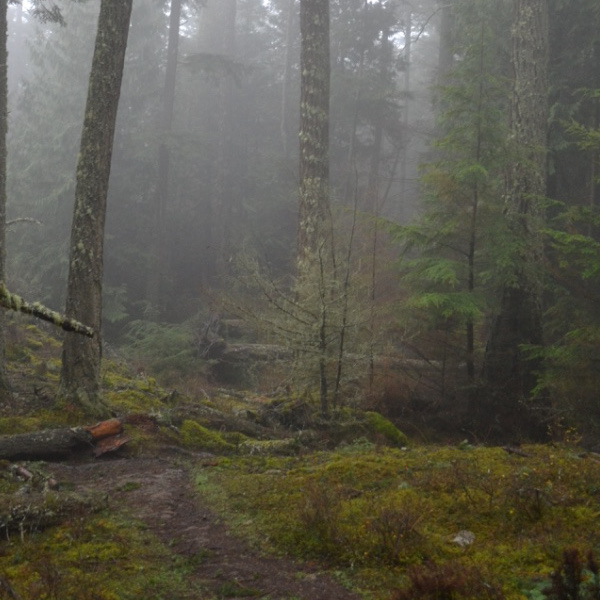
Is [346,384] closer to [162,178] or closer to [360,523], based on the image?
[360,523]

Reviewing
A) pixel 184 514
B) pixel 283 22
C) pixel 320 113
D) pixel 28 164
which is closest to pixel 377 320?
pixel 320 113

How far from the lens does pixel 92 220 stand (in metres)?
8.75

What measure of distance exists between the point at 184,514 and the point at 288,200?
2291cm

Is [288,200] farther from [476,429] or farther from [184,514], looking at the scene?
[184,514]

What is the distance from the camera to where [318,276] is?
346 inches

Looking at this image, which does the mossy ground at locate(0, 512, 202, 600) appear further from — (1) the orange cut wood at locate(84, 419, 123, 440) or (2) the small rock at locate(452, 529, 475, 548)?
(1) the orange cut wood at locate(84, 419, 123, 440)

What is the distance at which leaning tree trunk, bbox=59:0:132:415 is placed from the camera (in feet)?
28.3

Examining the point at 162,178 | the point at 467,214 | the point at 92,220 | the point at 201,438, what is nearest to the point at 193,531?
the point at 201,438

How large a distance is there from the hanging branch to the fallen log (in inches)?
186

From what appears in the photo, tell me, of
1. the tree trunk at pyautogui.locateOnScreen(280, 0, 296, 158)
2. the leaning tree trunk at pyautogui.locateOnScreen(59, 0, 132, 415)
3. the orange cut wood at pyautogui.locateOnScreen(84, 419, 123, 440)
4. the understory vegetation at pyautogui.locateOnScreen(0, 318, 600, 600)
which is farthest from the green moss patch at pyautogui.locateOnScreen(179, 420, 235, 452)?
the tree trunk at pyautogui.locateOnScreen(280, 0, 296, 158)

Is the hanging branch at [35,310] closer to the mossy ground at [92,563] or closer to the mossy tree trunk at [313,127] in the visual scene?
the mossy ground at [92,563]

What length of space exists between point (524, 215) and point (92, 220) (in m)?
7.00

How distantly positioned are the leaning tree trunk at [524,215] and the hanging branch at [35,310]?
8.13m

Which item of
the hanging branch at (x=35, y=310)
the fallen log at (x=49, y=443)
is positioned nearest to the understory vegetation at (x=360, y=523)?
the fallen log at (x=49, y=443)
